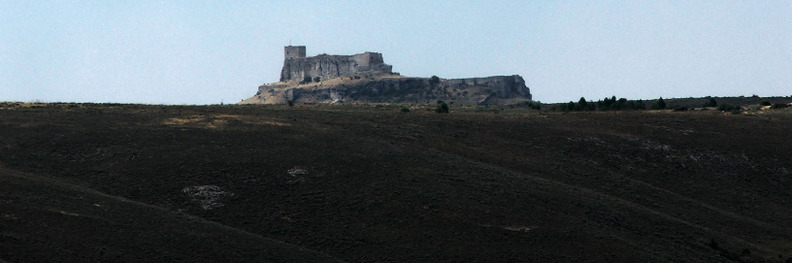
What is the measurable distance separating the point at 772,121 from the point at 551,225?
54.1m

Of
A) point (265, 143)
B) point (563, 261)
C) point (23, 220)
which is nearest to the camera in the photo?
Answer: point (23, 220)

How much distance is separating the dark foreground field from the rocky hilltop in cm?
6811

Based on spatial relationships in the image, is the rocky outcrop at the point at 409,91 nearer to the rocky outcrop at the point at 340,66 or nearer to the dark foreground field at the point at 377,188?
the rocky outcrop at the point at 340,66

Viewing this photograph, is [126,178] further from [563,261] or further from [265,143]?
[563,261]

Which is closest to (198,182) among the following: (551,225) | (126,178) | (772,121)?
(126,178)

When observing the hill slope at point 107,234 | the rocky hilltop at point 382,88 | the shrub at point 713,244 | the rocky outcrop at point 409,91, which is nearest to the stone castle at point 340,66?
the rocky hilltop at point 382,88

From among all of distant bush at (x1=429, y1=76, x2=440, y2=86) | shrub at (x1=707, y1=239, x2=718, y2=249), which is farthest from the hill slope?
distant bush at (x1=429, y1=76, x2=440, y2=86)

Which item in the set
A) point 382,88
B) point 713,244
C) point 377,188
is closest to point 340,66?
point 382,88

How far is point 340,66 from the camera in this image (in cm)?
19562

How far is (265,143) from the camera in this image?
89188 mm

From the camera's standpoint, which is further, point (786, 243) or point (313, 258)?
point (786, 243)

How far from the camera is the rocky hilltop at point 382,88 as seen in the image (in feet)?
594

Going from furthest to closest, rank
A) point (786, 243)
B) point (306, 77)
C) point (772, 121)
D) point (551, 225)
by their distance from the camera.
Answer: point (306, 77), point (772, 121), point (786, 243), point (551, 225)

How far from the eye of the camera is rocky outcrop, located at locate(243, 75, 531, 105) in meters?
181
